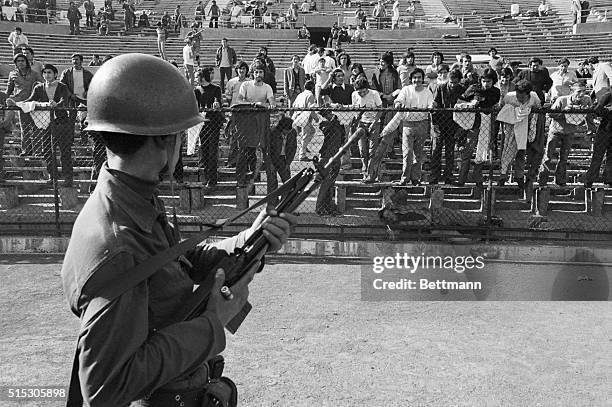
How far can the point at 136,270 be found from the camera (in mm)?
1766

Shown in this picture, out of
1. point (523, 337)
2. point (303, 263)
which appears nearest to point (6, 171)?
point (303, 263)

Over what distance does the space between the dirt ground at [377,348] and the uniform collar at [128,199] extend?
277 centimetres

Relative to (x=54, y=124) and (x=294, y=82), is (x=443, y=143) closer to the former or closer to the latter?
(x=294, y=82)

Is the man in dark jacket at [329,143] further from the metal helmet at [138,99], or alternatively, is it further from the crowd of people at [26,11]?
the crowd of people at [26,11]

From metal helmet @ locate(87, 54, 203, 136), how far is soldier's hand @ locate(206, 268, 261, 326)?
51 centimetres

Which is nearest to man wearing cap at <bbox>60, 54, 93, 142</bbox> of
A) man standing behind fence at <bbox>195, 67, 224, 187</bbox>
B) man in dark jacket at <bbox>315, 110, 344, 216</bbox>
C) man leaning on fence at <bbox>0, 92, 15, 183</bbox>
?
man leaning on fence at <bbox>0, 92, 15, 183</bbox>

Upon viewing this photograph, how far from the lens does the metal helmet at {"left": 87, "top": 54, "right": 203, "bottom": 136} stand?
194 centimetres

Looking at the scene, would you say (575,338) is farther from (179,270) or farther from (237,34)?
(237,34)

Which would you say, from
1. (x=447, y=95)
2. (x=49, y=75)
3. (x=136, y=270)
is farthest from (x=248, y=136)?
(x=136, y=270)

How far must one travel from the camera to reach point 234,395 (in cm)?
230

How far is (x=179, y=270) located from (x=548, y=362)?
395cm

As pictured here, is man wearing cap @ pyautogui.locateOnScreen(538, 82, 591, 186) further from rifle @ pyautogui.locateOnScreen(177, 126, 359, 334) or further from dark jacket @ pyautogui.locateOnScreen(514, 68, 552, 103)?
rifle @ pyautogui.locateOnScreen(177, 126, 359, 334)

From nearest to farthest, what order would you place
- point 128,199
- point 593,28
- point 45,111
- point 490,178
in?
point 128,199
point 490,178
point 45,111
point 593,28

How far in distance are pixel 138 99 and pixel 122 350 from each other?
2.49 feet
